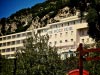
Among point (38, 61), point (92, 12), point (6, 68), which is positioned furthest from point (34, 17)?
point (92, 12)

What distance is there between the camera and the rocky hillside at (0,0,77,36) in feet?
500

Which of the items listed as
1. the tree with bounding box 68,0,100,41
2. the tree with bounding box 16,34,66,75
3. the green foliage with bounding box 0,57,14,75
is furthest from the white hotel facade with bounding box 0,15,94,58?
the tree with bounding box 68,0,100,41

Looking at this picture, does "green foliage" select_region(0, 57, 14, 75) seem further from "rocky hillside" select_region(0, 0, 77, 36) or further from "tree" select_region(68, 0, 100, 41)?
"rocky hillside" select_region(0, 0, 77, 36)

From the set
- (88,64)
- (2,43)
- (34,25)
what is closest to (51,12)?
(34,25)

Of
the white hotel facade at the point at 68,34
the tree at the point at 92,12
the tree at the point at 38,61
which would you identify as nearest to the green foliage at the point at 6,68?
the tree at the point at 38,61

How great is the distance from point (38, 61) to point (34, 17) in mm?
135396

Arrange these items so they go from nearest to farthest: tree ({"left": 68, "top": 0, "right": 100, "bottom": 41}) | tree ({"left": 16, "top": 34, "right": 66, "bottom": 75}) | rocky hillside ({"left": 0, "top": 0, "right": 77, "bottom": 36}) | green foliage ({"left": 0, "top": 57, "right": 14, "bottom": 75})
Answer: tree ({"left": 68, "top": 0, "right": 100, "bottom": 41}), tree ({"left": 16, "top": 34, "right": 66, "bottom": 75}), green foliage ({"left": 0, "top": 57, "right": 14, "bottom": 75}), rocky hillside ({"left": 0, "top": 0, "right": 77, "bottom": 36})

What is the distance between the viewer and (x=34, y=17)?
172625 mm

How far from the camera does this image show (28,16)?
18412 cm

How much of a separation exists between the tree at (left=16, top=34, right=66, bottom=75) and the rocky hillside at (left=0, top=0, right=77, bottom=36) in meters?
99.7

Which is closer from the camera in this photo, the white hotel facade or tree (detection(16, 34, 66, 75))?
tree (detection(16, 34, 66, 75))

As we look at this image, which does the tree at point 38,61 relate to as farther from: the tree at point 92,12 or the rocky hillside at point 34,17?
the rocky hillside at point 34,17

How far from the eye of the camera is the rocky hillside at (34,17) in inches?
6004

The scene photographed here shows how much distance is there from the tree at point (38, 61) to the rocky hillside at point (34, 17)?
99716 millimetres
